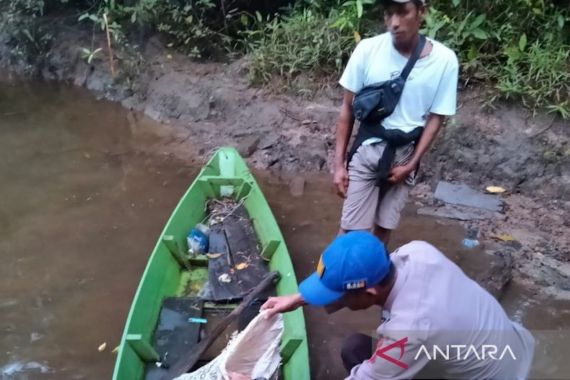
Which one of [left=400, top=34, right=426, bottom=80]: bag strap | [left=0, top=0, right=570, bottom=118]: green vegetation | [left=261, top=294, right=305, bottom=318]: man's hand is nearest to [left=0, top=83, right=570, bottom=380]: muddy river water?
[left=261, top=294, right=305, bottom=318]: man's hand

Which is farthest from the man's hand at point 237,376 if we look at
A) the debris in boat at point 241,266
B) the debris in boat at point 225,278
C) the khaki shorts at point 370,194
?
the debris in boat at point 241,266

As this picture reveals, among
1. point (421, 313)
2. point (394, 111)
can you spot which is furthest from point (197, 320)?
point (421, 313)

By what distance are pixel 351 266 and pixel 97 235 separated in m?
3.80

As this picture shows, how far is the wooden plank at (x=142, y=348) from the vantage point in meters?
3.28

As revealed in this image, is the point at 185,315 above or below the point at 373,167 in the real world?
below

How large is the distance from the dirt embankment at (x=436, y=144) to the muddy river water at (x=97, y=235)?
12.0 inches

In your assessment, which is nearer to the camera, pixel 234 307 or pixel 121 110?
pixel 234 307

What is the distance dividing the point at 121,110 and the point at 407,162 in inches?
210

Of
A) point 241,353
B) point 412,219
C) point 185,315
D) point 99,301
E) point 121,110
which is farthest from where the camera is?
point 121,110

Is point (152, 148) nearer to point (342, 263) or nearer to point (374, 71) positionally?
point (374, 71)

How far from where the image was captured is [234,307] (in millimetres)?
3867

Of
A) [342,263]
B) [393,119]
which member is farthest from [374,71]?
[342,263]

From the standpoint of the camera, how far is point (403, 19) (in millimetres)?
2900

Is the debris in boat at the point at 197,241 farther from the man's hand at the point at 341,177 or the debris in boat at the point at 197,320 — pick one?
the man's hand at the point at 341,177
